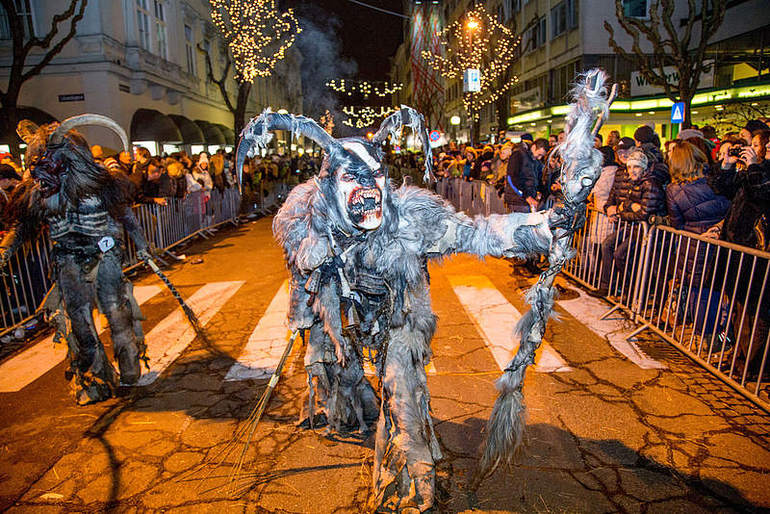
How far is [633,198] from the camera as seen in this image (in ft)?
19.2

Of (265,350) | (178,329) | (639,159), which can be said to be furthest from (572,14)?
(265,350)

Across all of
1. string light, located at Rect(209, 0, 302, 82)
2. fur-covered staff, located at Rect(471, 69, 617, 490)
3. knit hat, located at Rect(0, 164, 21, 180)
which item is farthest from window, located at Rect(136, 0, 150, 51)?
fur-covered staff, located at Rect(471, 69, 617, 490)

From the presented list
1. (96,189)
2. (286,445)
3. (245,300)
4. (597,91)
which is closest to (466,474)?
(286,445)

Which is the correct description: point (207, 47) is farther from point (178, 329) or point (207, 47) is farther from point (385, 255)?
point (385, 255)

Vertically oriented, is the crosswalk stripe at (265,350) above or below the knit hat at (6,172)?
below

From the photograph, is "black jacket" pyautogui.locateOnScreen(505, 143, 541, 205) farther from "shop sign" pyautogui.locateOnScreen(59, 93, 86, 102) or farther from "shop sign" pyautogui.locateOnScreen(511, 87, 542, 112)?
"shop sign" pyautogui.locateOnScreen(511, 87, 542, 112)

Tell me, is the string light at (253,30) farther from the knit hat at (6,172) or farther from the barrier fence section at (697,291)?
the barrier fence section at (697,291)

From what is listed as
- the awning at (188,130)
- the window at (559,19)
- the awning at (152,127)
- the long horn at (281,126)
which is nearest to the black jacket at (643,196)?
the long horn at (281,126)

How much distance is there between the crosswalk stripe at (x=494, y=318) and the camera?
481cm

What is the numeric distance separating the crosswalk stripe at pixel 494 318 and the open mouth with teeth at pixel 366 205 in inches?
67.9

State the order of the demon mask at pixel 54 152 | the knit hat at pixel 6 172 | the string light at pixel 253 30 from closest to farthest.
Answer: the demon mask at pixel 54 152 < the knit hat at pixel 6 172 < the string light at pixel 253 30

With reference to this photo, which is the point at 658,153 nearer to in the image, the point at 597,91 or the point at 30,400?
the point at 597,91

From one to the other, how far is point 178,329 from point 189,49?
24.4 meters

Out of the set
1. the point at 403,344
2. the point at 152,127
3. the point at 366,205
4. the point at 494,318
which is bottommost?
the point at 494,318
